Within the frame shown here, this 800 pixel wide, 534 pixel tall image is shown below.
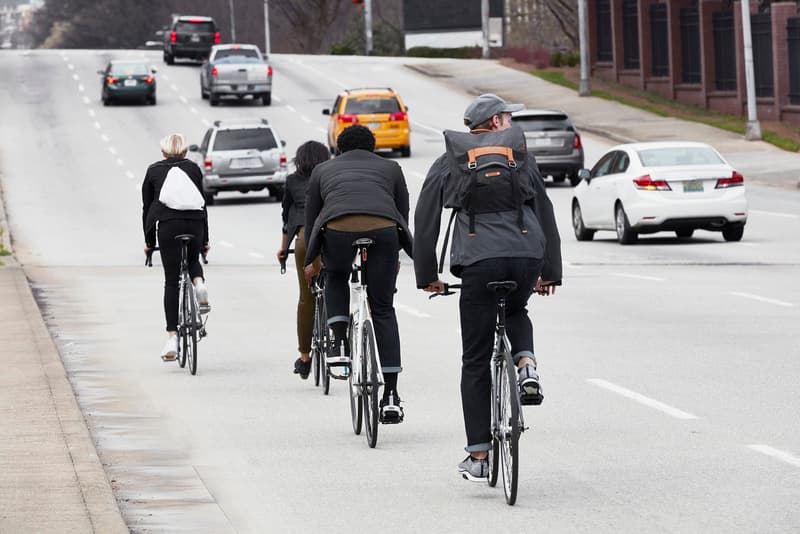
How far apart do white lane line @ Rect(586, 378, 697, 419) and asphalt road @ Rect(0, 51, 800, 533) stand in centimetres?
4

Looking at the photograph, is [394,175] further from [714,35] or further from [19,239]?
[714,35]

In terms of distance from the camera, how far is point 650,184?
24.6 metres

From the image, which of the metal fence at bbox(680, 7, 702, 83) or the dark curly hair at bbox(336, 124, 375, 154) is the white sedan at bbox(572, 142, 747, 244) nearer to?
the dark curly hair at bbox(336, 124, 375, 154)

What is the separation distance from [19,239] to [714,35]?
28907 mm

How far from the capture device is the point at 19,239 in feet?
96.1

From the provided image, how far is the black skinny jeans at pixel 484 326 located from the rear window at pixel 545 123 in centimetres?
2944

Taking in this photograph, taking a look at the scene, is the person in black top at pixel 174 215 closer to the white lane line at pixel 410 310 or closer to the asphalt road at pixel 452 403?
the asphalt road at pixel 452 403

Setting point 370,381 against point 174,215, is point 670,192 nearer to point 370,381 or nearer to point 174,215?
point 174,215

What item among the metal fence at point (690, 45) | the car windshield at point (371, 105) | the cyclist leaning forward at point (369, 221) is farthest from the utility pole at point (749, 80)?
the cyclist leaning forward at point (369, 221)

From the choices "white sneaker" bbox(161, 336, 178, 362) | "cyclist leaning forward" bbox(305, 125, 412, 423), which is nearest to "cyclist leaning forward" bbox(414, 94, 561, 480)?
"cyclist leaning forward" bbox(305, 125, 412, 423)

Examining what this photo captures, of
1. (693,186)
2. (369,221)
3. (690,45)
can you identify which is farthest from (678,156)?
(690,45)

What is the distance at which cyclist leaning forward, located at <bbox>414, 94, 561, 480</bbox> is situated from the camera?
7.88 m

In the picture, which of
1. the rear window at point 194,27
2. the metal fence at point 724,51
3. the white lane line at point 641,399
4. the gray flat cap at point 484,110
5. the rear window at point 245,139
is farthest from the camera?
the rear window at point 194,27

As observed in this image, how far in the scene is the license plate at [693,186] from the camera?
24.5 meters
